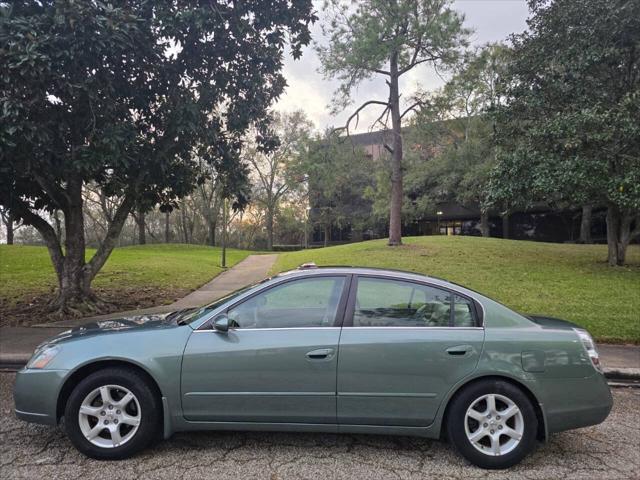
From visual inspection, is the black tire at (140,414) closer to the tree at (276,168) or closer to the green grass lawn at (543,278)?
the green grass lawn at (543,278)

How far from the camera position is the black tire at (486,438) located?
3.08 m

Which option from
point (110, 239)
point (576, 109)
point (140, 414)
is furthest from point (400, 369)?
point (576, 109)

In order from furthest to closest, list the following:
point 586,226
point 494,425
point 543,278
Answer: point 586,226 → point 543,278 → point 494,425

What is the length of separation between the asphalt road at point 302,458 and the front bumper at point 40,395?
0.93 feet

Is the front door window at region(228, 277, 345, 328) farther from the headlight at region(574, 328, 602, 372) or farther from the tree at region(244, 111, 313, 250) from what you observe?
the tree at region(244, 111, 313, 250)

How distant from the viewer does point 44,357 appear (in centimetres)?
331

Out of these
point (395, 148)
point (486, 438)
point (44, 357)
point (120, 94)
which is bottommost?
point (486, 438)

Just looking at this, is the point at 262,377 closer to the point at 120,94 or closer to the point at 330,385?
the point at 330,385

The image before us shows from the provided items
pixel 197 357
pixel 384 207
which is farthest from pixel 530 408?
pixel 384 207

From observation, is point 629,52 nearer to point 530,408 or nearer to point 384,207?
point 530,408

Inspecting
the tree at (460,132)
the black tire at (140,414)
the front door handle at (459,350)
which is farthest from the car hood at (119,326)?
the tree at (460,132)

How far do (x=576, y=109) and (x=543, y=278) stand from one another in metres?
4.61

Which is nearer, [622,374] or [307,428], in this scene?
[307,428]

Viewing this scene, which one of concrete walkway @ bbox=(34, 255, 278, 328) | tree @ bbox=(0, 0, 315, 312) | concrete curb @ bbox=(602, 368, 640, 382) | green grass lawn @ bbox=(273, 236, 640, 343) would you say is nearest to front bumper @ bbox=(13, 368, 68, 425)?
concrete walkway @ bbox=(34, 255, 278, 328)
